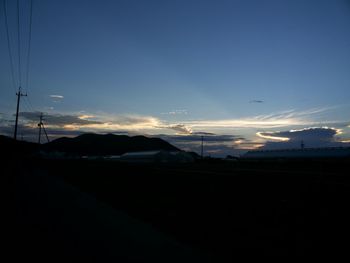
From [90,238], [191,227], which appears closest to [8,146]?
[191,227]

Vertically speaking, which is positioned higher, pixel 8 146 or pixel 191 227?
pixel 8 146

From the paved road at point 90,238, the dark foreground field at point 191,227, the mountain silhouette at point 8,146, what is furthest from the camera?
the mountain silhouette at point 8,146

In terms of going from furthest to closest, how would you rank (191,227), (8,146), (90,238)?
(8,146), (191,227), (90,238)

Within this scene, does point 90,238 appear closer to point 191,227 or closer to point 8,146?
point 191,227

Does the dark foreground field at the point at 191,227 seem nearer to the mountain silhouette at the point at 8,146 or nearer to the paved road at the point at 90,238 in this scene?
the paved road at the point at 90,238

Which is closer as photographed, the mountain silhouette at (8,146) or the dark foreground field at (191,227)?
the dark foreground field at (191,227)

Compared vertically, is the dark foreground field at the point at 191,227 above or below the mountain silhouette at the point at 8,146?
below

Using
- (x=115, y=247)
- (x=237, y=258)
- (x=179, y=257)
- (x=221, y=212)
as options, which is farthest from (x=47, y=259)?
(x=221, y=212)

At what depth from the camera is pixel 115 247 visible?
752cm

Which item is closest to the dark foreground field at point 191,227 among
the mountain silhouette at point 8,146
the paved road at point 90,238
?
the paved road at point 90,238

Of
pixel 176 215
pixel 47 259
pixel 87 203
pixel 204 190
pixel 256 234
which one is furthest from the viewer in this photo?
pixel 204 190

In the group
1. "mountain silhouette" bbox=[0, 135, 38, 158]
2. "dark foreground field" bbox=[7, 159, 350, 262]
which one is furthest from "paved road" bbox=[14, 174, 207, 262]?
"mountain silhouette" bbox=[0, 135, 38, 158]

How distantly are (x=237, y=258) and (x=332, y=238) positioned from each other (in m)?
2.91

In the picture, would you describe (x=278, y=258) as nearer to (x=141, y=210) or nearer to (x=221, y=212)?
(x=221, y=212)
